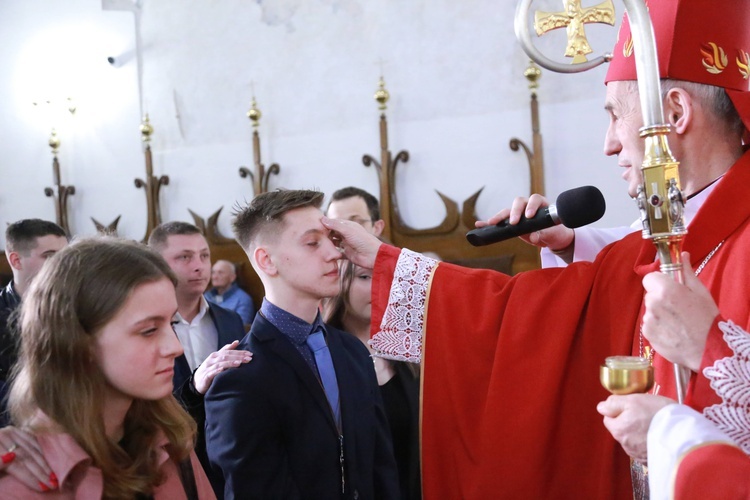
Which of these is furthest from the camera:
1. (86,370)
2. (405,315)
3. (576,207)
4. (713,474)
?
(405,315)

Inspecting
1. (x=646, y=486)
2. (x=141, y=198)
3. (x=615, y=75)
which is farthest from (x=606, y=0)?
(x=141, y=198)

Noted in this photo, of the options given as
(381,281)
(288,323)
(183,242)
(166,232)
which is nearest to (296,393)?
(288,323)

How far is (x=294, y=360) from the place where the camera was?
217 cm

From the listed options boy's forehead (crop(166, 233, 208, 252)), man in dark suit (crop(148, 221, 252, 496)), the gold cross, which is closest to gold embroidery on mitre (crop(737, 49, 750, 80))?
the gold cross

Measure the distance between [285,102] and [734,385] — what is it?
6.35 metres

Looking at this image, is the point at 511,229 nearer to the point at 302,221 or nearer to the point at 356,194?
the point at 302,221

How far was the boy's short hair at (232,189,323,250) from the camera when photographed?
7.98 feet

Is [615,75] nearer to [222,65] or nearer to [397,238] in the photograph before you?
[397,238]

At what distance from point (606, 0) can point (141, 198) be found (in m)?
7.00

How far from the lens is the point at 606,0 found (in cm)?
156

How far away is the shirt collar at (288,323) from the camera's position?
2.27 m

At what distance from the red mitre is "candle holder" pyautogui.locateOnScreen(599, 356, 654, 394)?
74cm

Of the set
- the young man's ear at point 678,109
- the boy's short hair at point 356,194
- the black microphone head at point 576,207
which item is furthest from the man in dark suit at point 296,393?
the boy's short hair at point 356,194

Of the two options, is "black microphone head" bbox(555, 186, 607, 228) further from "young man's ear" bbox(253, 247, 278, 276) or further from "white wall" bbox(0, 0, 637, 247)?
"white wall" bbox(0, 0, 637, 247)
